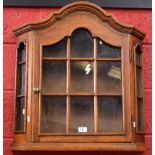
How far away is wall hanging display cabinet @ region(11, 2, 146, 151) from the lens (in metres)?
1.63

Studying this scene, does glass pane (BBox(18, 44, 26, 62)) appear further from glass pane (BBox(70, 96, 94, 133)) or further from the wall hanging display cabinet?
glass pane (BBox(70, 96, 94, 133))

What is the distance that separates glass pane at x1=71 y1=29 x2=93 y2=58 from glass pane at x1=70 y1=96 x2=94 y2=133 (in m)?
0.18

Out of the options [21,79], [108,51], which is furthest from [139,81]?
[21,79]

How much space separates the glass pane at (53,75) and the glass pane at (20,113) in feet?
0.41

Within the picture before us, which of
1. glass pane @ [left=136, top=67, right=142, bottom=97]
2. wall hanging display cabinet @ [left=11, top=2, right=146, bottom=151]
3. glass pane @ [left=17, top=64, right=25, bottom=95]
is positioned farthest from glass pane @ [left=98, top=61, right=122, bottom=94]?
glass pane @ [left=17, top=64, right=25, bottom=95]

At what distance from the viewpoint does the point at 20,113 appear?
5.68ft

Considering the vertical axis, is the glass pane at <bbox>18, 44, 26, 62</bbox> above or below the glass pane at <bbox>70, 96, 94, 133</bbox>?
above

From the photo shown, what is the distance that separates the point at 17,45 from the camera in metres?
1.78

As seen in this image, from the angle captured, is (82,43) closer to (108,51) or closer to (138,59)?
(108,51)

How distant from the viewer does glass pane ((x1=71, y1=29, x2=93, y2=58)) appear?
1.70 metres

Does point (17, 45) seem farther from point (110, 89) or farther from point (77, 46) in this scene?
point (110, 89)

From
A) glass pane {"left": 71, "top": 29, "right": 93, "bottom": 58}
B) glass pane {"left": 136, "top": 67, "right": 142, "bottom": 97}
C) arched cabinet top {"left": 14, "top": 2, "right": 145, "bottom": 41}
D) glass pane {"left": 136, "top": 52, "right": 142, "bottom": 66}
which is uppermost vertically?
arched cabinet top {"left": 14, "top": 2, "right": 145, "bottom": 41}

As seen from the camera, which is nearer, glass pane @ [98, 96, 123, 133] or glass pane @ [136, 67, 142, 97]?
glass pane @ [98, 96, 123, 133]

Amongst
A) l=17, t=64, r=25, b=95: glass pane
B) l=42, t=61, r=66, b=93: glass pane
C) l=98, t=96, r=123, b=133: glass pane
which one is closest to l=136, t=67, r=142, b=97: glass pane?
l=98, t=96, r=123, b=133: glass pane
